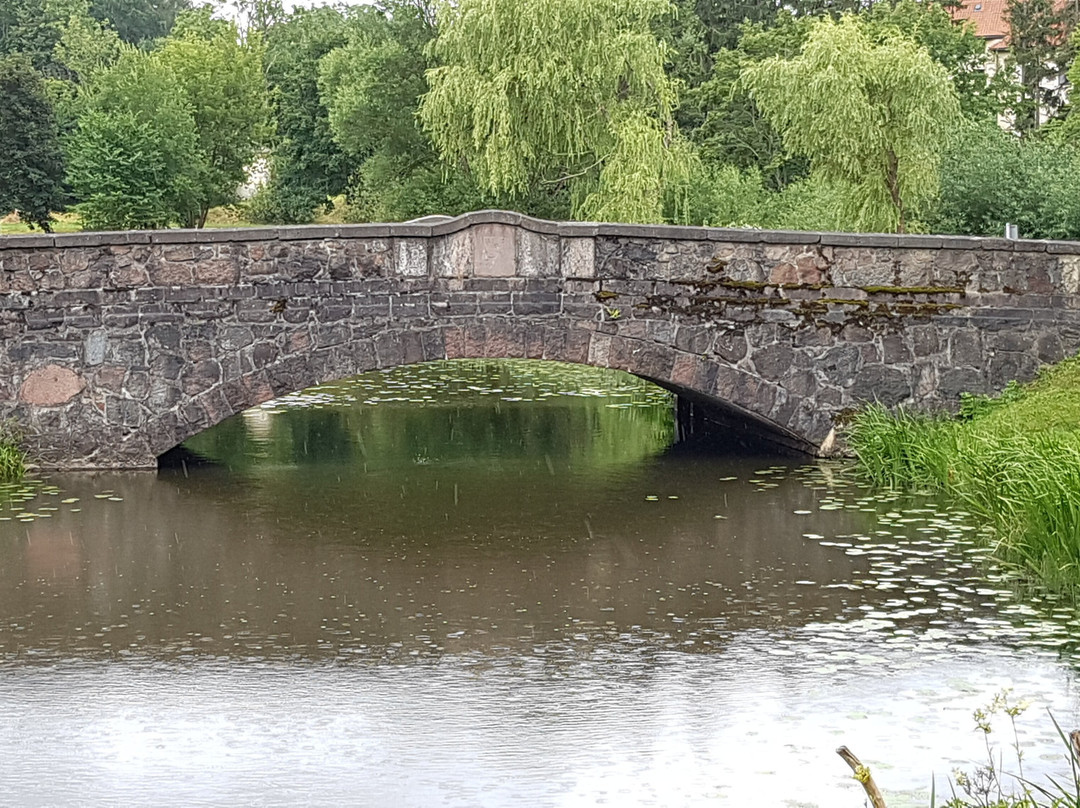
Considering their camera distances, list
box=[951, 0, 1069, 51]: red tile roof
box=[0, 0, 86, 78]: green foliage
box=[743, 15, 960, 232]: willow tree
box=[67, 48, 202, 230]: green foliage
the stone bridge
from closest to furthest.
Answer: the stone bridge → box=[743, 15, 960, 232]: willow tree → box=[67, 48, 202, 230]: green foliage → box=[951, 0, 1069, 51]: red tile roof → box=[0, 0, 86, 78]: green foliage

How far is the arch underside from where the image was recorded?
41.8 ft

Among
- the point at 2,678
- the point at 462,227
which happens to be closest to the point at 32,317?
the point at 462,227

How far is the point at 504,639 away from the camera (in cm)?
783

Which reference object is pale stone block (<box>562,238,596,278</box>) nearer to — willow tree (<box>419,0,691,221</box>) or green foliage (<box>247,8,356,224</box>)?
willow tree (<box>419,0,691,221</box>)

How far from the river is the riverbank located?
0.87ft

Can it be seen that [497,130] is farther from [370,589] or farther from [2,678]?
[2,678]

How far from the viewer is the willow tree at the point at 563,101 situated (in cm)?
2683

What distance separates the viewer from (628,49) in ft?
89.9

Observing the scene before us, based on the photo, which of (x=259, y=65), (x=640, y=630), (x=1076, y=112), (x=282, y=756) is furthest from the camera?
(x=259, y=65)

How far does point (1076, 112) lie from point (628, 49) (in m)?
17.3

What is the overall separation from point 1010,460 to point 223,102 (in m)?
42.4


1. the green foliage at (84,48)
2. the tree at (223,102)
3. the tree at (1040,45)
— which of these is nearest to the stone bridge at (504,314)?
the tree at (223,102)

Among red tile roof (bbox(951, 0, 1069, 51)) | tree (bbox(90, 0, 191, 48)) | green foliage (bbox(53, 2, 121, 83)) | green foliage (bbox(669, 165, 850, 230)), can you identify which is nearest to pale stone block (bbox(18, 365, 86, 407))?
green foliage (bbox(669, 165, 850, 230))

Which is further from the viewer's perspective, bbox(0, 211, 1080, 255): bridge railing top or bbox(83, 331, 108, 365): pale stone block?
bbox(83, 331, 108, 365): pale stone block
